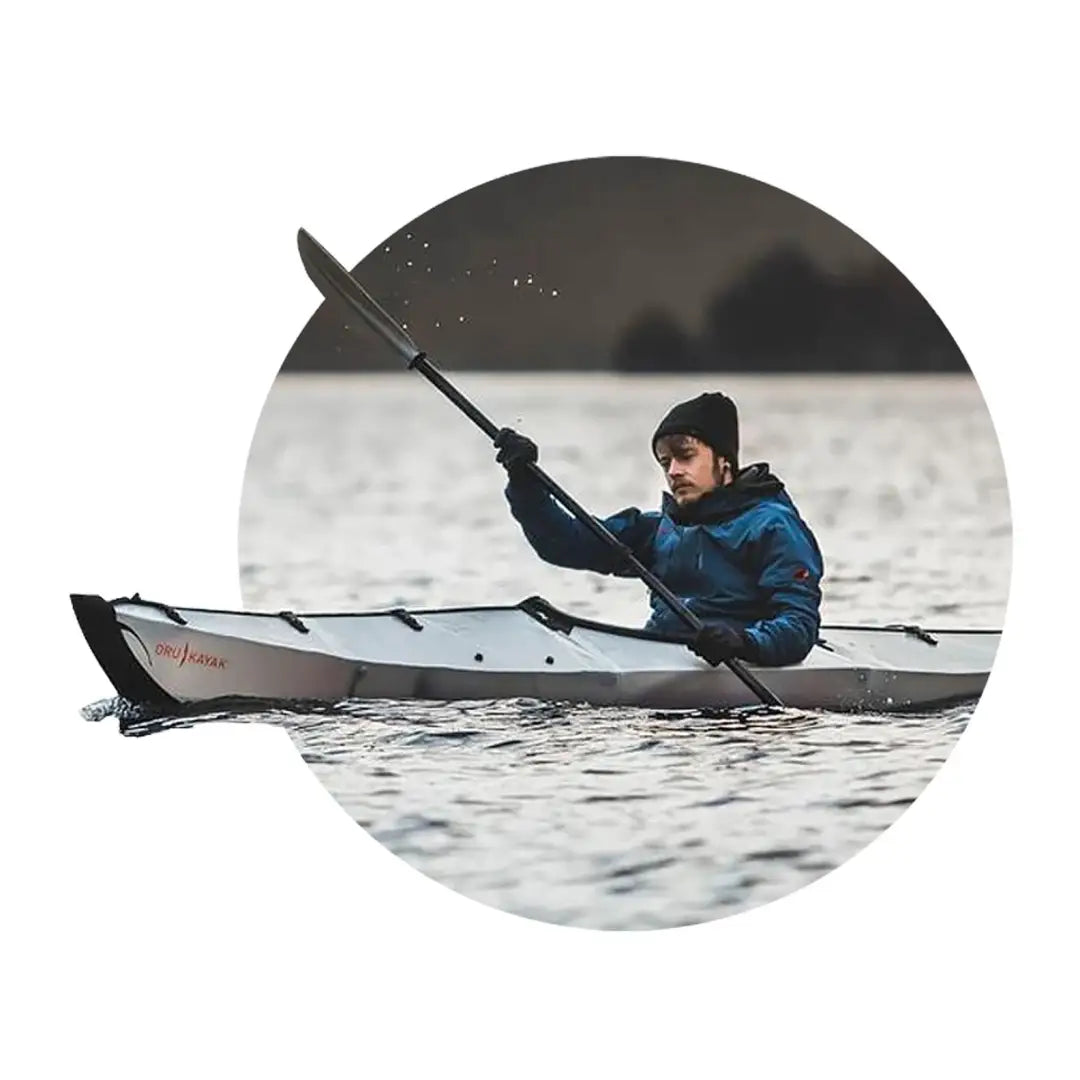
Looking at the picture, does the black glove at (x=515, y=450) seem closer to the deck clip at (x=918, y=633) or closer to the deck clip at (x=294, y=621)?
the deck clip at (x=294, y=621)

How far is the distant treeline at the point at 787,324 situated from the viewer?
466cm

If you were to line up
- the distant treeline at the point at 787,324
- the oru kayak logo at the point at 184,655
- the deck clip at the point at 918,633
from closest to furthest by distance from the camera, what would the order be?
the oru kayak logo at the point at 184,655 < the distant treeline at the point at 787,324 < the deck clip at the point at 918,633

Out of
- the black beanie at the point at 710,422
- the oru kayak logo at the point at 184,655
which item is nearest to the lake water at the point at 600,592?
the black beanie at the point at 710,422

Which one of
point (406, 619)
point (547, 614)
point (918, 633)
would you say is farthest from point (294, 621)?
point (918, 633)

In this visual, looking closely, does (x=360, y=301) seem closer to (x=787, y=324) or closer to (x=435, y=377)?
(x=435, y=377)

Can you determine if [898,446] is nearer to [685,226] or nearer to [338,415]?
[685,226]

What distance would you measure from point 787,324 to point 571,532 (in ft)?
1.81

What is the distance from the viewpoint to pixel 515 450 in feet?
15.4

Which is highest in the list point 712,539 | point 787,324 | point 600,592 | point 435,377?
point 787,324

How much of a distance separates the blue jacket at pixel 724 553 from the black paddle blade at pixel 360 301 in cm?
33

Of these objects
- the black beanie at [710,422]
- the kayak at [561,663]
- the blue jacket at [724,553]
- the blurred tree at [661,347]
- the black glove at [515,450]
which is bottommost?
the kayak at [561,663]

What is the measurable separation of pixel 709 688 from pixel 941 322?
80 centimetres

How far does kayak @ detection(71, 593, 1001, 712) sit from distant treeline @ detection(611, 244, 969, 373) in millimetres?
505

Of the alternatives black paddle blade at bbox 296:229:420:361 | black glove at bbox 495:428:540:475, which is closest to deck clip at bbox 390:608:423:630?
black glove at bbox 495:428:540:475
